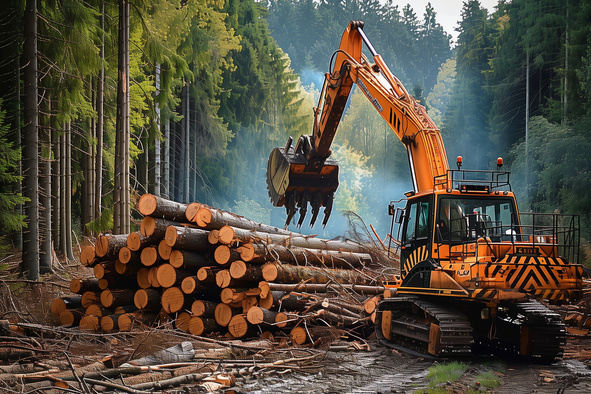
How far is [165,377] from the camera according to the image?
6195mm

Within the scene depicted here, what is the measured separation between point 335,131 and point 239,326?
5.45 m

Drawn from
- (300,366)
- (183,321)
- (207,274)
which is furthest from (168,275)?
(300,366)

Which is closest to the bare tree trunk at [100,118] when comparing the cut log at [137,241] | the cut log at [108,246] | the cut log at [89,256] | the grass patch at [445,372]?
the cut log at [89,256]

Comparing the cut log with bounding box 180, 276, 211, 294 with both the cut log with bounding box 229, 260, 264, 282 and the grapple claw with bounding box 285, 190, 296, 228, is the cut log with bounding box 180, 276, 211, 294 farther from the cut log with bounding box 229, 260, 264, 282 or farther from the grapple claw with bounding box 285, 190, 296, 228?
the grapple claw with bounding box 285, 190, 296, 228

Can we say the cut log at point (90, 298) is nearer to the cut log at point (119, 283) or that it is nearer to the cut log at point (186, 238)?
the cut log at point (119, 283)

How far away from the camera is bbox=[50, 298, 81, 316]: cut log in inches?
406

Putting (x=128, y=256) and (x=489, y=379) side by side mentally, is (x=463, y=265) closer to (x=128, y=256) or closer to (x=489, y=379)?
(x=489, y=379)

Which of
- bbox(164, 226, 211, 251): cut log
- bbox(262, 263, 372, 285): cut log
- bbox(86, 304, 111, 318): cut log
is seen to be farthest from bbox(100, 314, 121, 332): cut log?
bbox(262, 263, 372, 285): cut log

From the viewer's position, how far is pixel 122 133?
1323cm

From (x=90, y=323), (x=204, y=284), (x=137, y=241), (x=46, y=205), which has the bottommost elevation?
(x=90, y=323)

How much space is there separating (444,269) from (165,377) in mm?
3987

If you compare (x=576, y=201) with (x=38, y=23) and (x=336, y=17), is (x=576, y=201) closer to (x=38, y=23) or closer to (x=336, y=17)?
(x=38, y=23)

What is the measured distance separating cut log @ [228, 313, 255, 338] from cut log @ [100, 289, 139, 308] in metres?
1.95

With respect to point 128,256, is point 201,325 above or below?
below
